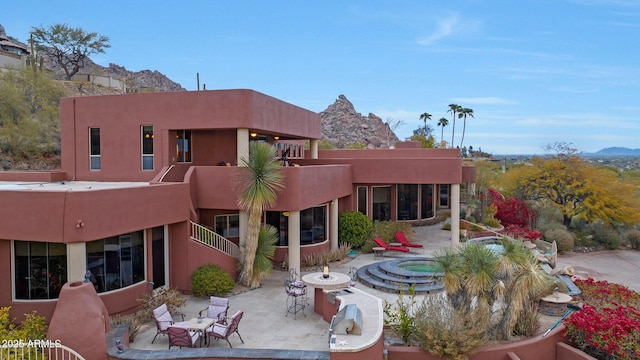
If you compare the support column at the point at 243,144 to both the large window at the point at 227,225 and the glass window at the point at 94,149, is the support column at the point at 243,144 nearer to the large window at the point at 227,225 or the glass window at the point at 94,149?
the large window at the point at 227,225

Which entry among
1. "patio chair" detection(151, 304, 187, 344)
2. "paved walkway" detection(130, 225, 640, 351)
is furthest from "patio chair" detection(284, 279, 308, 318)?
"patio chair" detection(151, 304, 187, 344)

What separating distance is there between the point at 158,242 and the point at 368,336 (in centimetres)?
798

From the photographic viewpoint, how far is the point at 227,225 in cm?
1784

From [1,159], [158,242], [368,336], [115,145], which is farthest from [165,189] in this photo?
[1,159]

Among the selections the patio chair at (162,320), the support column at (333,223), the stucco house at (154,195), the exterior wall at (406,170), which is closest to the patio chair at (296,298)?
the stucco house at (154,195)

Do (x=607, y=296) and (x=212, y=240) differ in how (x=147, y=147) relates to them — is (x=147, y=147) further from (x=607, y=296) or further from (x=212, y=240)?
(x=607, y=296)

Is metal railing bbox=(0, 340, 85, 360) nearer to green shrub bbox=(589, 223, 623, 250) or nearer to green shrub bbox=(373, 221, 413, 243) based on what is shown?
green shrub bbox=(373, 221, 413, 243)

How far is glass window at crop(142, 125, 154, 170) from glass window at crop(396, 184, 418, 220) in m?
15.1

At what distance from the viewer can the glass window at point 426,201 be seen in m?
28.1

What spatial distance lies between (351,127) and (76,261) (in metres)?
90.2

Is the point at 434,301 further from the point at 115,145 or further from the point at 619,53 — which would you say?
the point at 619,53

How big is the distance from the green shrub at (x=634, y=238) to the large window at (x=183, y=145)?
3024 cm

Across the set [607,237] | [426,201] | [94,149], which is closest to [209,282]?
[94,149]

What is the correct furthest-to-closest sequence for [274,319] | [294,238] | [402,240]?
[402,240] < [294,238] < [274,319]
